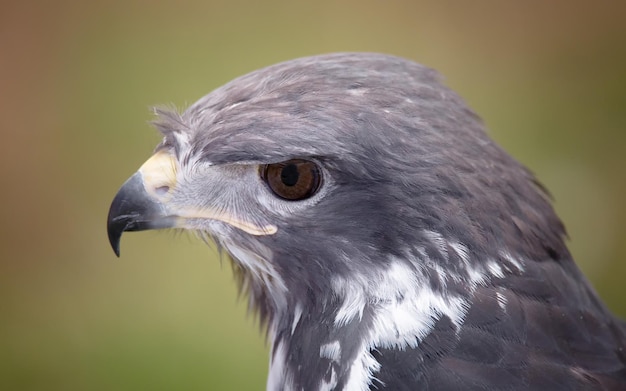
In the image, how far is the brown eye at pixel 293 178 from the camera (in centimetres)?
222

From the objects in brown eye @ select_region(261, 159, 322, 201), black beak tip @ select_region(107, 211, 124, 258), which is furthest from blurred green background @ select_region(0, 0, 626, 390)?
brown eye @ select_region(261, 159, 322, 201)

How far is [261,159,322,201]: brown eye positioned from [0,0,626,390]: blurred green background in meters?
2.90

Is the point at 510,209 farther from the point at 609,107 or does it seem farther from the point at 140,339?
the point at 609,107

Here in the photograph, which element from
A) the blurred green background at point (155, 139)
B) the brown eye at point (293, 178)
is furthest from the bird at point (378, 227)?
the blurred green background at point (155, 139)

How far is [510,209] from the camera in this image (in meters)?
2.36

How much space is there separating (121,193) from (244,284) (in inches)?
23.2

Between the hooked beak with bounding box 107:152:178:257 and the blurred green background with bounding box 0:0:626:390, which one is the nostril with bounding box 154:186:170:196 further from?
the blurred green background with bounding box 0:0:626:390

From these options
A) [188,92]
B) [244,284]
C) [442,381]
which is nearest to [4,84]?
[188,92]

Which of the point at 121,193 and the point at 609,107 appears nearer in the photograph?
the point at 121,193

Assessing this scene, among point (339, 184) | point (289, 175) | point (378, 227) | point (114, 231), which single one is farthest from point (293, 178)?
point (114, 231)

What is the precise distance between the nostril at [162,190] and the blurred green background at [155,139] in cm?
271

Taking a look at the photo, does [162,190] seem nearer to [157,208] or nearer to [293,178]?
[157,208]

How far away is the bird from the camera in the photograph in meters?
2.17

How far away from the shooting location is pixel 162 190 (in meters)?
2.41
